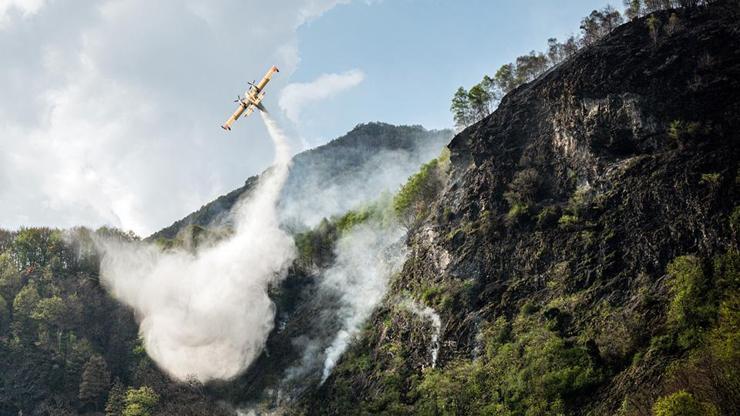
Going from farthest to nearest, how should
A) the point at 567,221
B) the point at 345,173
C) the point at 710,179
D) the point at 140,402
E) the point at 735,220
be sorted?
the point at 345,173 → the point at 140,402 → the point at 567,221 → the point at 710,179 → the point at 735,220

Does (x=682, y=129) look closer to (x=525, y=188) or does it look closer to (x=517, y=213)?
(x=525, y=188)

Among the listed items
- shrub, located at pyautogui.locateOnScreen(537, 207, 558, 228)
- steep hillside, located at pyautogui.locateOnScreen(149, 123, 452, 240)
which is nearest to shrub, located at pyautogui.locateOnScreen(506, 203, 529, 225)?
shrub, located at pyautogui.locateOnScreen(537, 207, 558, 228)

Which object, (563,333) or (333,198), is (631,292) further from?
(333,198)

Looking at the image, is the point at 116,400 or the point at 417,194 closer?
the point at 116,400

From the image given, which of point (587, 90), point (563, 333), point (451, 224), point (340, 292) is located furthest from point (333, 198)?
point (563, 333)

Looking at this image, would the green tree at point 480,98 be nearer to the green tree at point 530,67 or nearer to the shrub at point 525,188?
the green tree at point 530,67

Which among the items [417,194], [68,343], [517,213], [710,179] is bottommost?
[710,179]

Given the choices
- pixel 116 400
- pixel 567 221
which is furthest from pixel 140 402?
pixel 567 221
